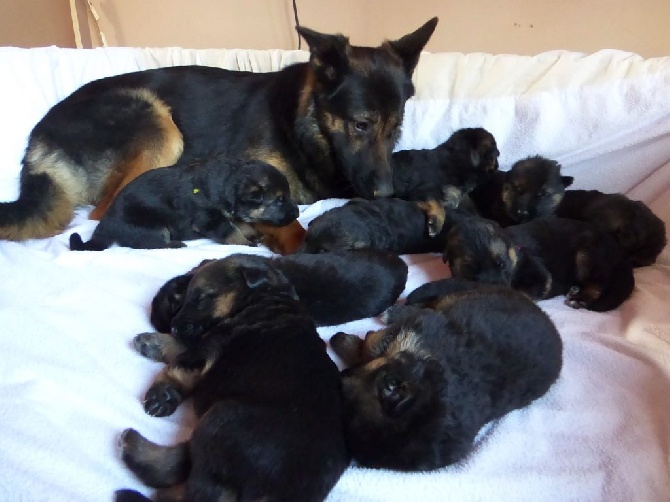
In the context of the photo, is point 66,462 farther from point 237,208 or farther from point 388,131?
point 388,131

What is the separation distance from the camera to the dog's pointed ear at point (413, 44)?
274cm

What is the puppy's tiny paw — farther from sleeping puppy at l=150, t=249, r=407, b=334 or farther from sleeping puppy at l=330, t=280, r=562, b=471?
sleeping puppy at l=330, t=280, r=562, b=471

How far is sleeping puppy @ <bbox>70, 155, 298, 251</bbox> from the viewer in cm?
248

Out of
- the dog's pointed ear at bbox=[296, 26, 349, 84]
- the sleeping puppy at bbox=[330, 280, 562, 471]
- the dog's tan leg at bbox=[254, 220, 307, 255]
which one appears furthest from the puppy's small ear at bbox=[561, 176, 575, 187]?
the dog's tan leg at bbox=[254, 220, 307, 255]

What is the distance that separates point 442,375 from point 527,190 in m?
1.52

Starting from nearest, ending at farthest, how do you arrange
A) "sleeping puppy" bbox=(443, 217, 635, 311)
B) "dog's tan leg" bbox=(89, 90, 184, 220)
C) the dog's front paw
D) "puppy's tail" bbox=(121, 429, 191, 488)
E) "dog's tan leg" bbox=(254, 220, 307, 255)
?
"puppy's tail" bbox=(121, 429, 191, 488), the dog's front paw, "sleeping puppy" bbox=(443, 217, 635, 311), "dog's tan leg" bbox=(254, 220, 307, 255), "dog's tan leg" bbox=(89, 90, 184, 220)

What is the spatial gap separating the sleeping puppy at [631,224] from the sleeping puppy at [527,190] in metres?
0.18

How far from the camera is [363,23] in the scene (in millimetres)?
4656

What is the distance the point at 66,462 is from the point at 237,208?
4.62 feet

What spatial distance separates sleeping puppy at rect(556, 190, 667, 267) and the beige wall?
1549 millimetres

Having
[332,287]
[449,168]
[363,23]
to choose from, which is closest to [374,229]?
[332,287]

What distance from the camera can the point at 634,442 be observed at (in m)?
1.62

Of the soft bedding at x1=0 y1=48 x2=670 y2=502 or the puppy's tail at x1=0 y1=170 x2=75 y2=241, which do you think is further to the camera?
the puppy's tail at x1=0 y1=170 x2=75 y2=241

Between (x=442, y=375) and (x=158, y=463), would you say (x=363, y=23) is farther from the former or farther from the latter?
(x=158, y=463)
